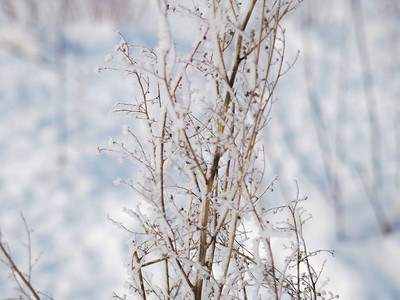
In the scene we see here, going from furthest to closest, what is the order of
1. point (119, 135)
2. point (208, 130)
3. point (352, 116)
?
point (119, 135), point (352, 116), point (208, 130)

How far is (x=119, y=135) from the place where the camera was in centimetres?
289

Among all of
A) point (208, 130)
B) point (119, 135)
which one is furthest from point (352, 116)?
point (208, 130)

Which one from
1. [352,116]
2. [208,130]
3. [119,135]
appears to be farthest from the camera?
[119,135]

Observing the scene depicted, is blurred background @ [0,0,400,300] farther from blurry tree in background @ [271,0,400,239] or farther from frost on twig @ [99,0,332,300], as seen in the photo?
frost on twig @ [99,0,332,300]

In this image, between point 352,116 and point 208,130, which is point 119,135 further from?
point 208,130

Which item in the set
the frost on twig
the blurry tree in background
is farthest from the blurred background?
the frost on twig

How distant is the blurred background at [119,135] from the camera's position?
81.6 inches

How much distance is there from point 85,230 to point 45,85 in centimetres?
173

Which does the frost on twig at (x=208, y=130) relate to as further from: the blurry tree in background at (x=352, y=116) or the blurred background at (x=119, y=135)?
the blurry tree in background at (x=352, y=116)

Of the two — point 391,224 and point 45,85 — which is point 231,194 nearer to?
point 391,224

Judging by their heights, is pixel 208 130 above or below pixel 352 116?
below

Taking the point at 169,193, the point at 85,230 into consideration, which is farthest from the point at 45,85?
the point at 169,193

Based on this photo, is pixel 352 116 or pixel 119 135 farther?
pixel 119 135

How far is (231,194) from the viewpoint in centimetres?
44
